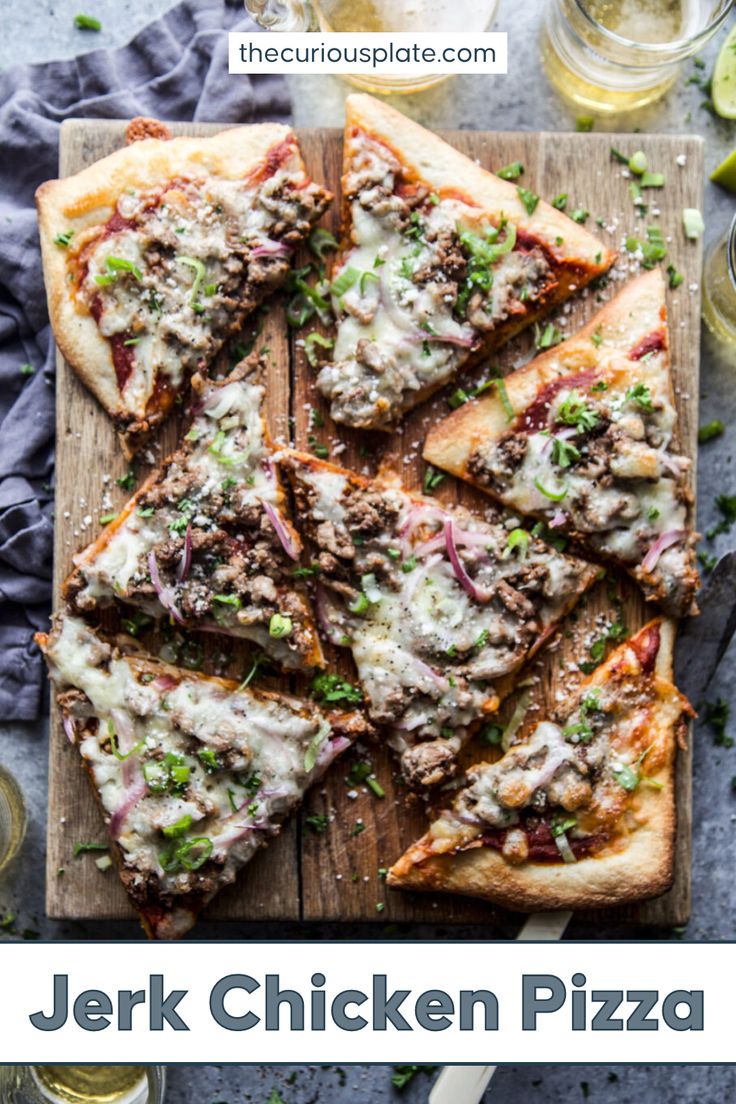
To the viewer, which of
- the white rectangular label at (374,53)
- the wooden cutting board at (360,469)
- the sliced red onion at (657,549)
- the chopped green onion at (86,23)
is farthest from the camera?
the chopped green onion at (86,23)

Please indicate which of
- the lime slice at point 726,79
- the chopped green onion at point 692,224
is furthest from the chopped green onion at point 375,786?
the lime slice at point 726,79

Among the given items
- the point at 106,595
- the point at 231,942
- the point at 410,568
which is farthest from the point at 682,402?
the point at 231,942

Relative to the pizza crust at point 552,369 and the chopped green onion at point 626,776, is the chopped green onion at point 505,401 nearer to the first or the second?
the pizza crust at point 552,369

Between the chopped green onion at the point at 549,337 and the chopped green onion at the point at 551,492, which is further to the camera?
the chopped green onion at the point at 549,337

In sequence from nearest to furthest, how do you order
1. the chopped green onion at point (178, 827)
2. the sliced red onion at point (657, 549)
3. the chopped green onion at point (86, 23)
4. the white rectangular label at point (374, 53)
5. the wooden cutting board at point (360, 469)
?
the chopped green onion at point (178, 827) < the sliced red onion at point (657, 549) < the wooden cutting board at point (360, 469) < the white rectangular label at point (374, 53) < the chopped green onion at point (86, 23)

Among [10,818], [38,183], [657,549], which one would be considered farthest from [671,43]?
[10,818]

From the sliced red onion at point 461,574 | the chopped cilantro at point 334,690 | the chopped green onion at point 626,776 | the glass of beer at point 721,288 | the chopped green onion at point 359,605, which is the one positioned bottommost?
the chopped green onion at point 626,776

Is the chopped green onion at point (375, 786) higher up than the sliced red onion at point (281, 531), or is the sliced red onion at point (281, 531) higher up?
the sliced red onion at point (281, 531)
